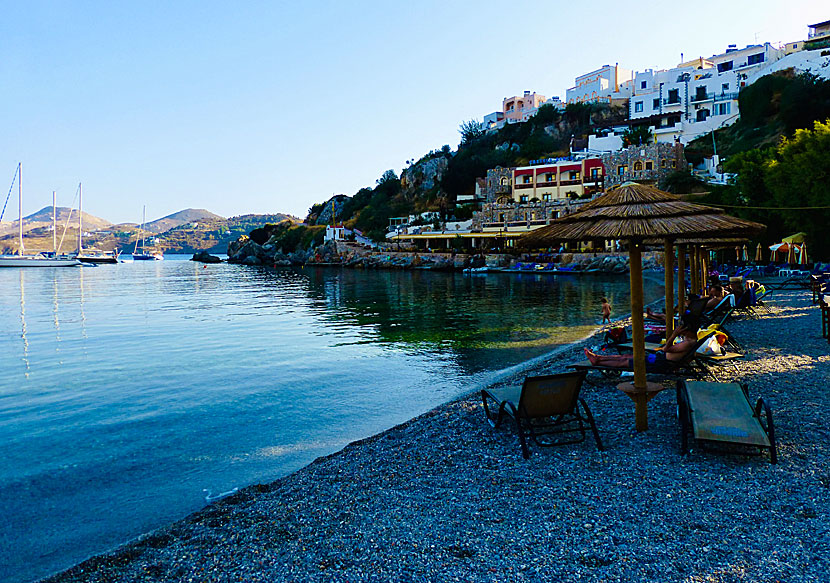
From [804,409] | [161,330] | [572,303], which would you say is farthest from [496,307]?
[804,409]

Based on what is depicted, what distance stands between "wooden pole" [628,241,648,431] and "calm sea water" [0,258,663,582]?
4232 mm

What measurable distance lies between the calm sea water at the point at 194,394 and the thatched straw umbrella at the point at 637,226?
4.40 meters

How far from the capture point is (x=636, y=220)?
18.0 feet

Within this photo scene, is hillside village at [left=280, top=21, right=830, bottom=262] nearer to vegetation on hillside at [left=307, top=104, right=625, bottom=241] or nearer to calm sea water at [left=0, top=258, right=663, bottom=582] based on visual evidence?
vegetation on hillside at [left=307, top=104, right=625, bottom=241]

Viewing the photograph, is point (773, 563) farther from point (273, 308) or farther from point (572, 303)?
point (273, 308)

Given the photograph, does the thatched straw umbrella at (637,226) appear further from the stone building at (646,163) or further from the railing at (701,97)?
the railing at (701,97)

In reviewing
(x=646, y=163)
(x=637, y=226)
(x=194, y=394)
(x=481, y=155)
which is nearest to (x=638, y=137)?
(x=646, y=163)

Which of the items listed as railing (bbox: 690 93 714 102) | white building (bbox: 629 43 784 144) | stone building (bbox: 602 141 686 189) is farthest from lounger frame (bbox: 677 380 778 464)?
railing (bbox: 690 93 714 102)

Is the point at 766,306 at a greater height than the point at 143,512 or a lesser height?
greater

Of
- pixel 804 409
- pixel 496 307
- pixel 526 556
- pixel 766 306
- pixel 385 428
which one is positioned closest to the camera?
pixel 526 556

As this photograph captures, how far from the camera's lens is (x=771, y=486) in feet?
14.3

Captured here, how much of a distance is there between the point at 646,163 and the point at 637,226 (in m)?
62.2

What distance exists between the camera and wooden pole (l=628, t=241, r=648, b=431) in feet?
18.1

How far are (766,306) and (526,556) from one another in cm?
1700
